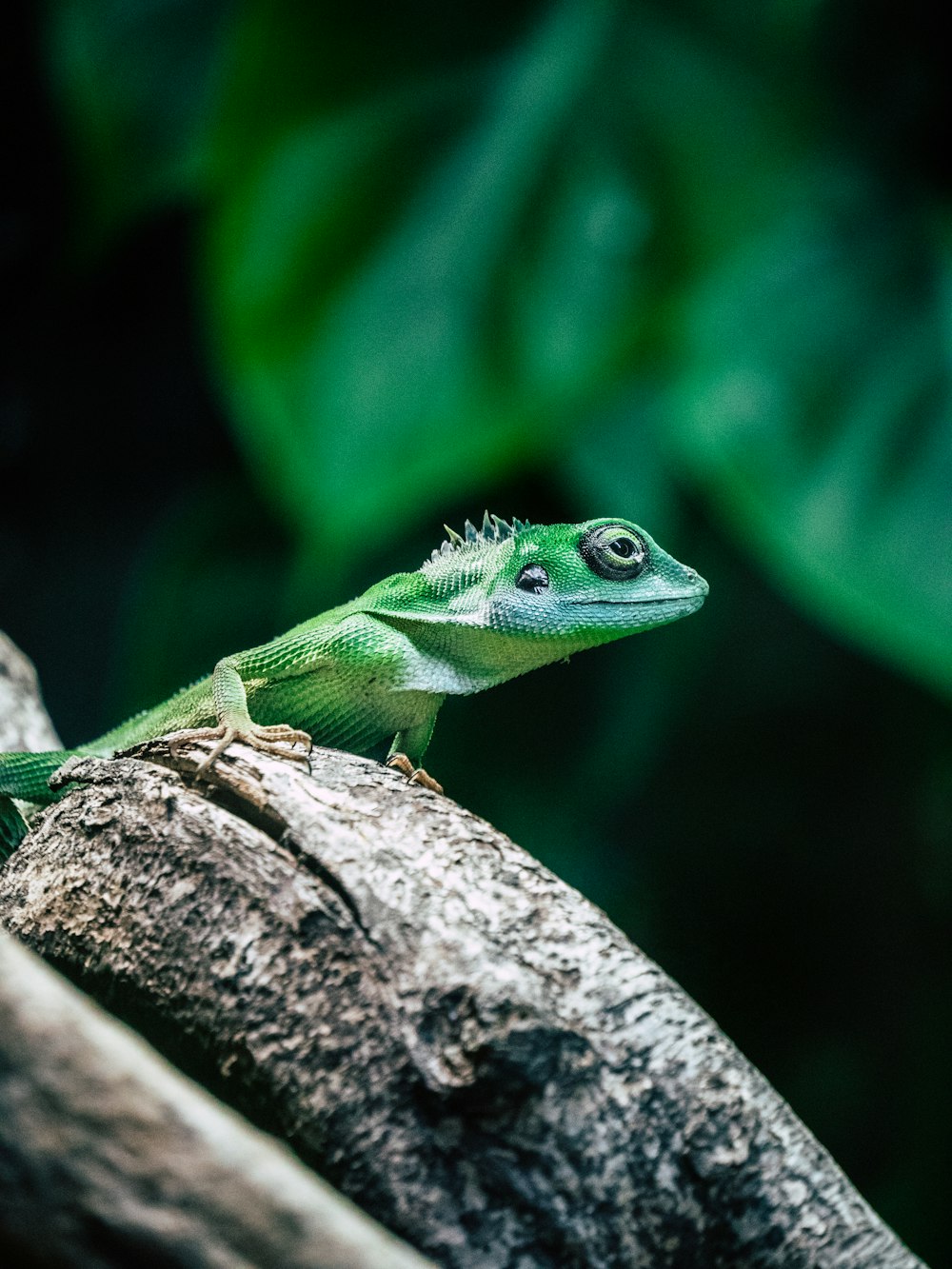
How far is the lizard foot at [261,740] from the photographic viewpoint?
91.1 inches

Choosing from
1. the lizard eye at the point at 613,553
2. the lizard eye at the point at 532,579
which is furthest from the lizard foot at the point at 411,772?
the lizard eye at the point at 613,553

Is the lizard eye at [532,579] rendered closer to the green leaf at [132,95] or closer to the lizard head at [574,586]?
the lizard head at [574,586]

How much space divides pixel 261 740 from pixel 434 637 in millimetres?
572

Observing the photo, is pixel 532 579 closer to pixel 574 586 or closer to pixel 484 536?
pixel 574 586

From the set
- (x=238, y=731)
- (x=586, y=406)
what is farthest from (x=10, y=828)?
(x=586, y=406)

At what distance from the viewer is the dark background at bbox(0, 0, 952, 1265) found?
3910mm

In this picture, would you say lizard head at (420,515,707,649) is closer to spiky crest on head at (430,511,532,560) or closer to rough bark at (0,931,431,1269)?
spiky crest on head at (430,511,532,560)

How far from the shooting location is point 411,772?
8.52ft

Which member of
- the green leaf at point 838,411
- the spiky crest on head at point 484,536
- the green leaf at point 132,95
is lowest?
the spiky crest on head at point 484,536

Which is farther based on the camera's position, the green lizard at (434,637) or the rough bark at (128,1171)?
the green lizard at (434,637)

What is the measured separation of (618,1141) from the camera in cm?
178

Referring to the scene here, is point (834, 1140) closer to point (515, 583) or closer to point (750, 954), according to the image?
point (750, 954)

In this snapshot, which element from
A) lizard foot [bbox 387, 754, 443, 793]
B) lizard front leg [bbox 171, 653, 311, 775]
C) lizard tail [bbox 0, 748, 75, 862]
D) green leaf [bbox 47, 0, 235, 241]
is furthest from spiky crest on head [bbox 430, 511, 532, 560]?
green leaf [bbox 47, 0, 235, 241]

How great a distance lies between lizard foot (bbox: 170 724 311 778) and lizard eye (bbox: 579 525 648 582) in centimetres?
81
